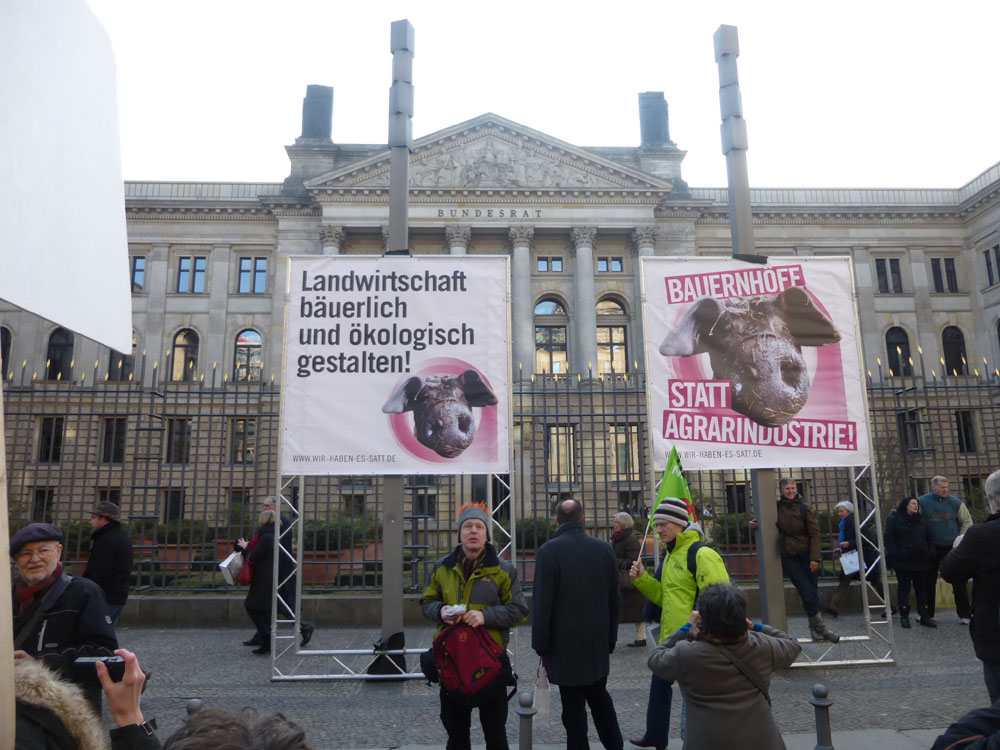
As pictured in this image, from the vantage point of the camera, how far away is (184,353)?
39.0m

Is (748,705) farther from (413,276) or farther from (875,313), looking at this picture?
(875,313)

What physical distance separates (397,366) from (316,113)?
130 ft

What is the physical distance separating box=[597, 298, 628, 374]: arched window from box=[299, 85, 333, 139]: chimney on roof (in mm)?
19872

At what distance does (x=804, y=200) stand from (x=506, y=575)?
1647 inches

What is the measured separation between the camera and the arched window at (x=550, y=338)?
38750 mm

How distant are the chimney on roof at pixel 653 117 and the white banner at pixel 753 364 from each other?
3745 cm

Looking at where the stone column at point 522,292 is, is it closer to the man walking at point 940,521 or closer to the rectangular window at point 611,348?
the rectangular window at point 611,348

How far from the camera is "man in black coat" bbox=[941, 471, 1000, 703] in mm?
4234

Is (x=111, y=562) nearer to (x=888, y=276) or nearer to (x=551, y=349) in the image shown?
(x=551, y=349)

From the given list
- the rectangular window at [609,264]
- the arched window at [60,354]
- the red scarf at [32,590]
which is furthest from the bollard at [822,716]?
the arched window at [60,354]

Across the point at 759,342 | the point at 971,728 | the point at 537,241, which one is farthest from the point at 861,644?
the point at 537,241

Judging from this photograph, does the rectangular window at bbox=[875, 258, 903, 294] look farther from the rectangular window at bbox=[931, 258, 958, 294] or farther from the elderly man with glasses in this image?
the elderly man with glasses

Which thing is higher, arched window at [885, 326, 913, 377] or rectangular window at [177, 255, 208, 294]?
rectangular window at [177, 255, 208, 294]

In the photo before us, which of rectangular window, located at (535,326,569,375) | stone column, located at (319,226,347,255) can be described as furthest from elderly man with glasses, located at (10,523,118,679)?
stone column, located at (319,226,347,255)
